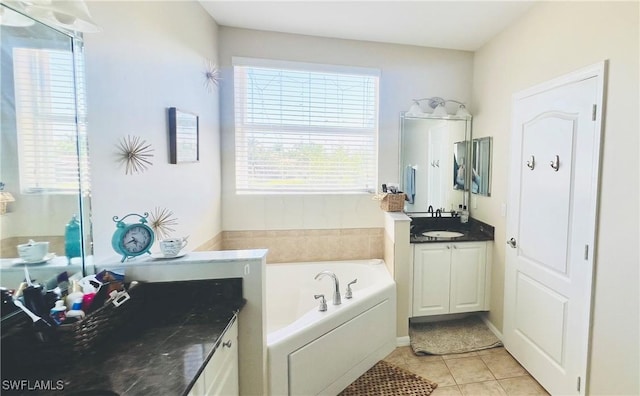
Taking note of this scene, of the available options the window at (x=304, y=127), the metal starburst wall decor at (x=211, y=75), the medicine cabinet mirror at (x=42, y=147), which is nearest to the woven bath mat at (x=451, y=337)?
the window at (x=304, y=127)

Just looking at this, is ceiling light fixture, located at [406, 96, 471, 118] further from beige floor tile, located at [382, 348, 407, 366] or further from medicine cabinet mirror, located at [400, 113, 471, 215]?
beige floor tile, located at [382, 348, 407, 366]

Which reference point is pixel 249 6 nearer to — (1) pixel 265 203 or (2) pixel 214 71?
(2) pixel 214 71

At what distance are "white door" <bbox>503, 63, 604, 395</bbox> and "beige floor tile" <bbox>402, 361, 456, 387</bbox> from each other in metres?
0.63

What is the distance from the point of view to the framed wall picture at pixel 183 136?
1972 millimetres

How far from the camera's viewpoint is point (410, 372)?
2273mm

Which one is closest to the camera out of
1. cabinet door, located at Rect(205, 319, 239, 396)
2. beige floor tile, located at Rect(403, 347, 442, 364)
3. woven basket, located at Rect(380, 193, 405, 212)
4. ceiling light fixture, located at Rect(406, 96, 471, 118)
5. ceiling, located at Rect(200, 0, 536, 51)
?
cabinet door, located at Rect(205, 319, 239, 396)

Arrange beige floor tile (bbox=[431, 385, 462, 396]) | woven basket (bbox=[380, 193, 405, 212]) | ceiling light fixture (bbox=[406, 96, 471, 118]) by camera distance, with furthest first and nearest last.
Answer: ceiling light fixture (bbox=[406, 96, 471, 118])
woven basket (bbox=[380, 193, 405, 212])
beige floor tile (bbox=[431, 385, 462, 396])

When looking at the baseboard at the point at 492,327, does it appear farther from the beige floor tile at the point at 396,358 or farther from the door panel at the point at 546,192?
the beige floor tile at the point at 396,358

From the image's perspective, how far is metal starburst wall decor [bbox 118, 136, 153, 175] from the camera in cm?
155

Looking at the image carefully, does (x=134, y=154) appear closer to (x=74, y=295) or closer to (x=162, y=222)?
(x=162, y=222)

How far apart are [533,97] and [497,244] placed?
1.28 metres

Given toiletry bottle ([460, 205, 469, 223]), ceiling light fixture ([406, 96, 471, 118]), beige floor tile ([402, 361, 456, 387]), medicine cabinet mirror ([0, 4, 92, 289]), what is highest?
ceiling light fixture ([406, 96, 471, 118])

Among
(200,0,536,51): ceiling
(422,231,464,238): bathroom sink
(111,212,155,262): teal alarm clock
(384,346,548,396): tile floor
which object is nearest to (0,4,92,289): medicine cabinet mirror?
(111,212,155,262): teal alarm clock

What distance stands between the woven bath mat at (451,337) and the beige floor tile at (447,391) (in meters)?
0.37
